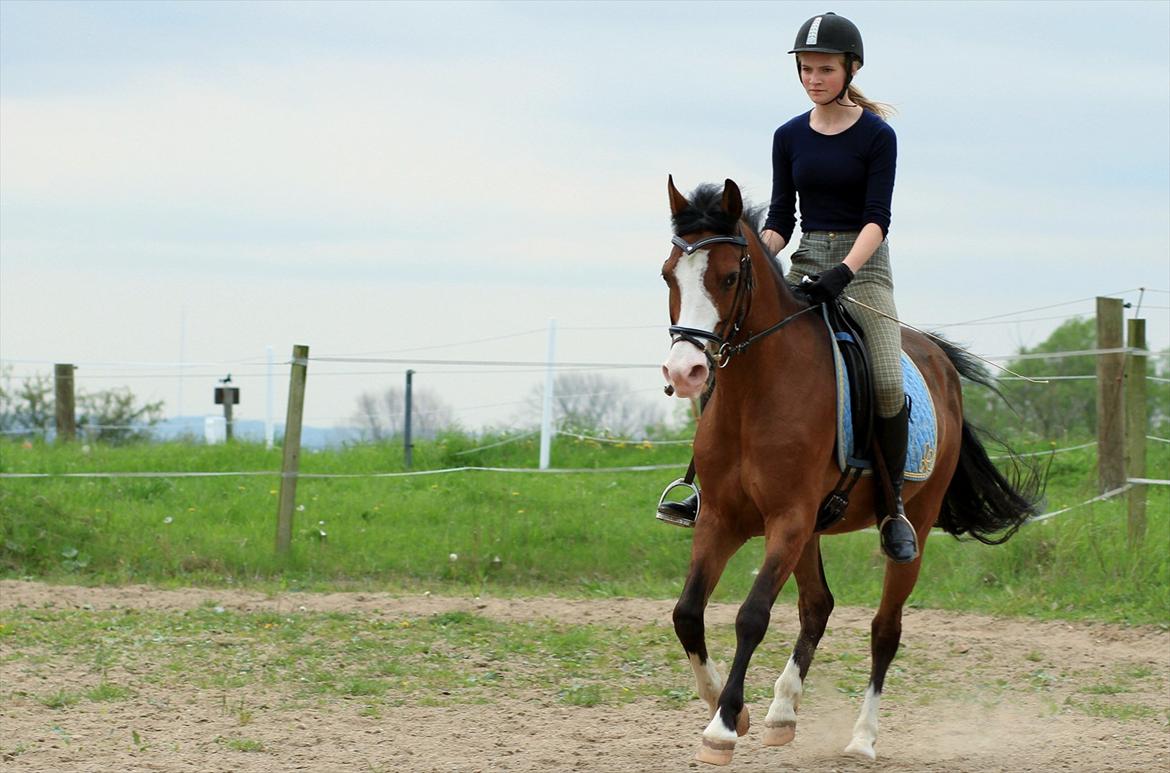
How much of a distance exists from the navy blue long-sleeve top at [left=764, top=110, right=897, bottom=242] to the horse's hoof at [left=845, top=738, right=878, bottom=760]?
7.45ft

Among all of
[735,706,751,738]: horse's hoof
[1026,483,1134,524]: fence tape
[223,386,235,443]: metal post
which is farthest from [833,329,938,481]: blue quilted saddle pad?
[223,386,235,443]: metal post

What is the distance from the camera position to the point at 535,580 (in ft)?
35.5

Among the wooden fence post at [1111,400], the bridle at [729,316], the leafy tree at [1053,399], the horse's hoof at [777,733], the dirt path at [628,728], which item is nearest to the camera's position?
the bridle at [729,316]

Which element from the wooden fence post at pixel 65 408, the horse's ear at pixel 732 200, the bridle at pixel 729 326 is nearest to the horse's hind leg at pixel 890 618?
the bridle at pixel 729 326

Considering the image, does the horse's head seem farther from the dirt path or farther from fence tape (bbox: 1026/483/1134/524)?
fence tape (bbox: 1026/483/1134/524)

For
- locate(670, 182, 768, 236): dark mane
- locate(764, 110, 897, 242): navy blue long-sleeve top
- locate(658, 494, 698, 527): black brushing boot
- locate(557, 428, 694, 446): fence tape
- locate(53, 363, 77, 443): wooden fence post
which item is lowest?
locate(658, 494, 698, 527): black brushing boot

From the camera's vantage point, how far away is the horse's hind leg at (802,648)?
5.89 m

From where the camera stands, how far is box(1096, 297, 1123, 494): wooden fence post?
10.5 metres

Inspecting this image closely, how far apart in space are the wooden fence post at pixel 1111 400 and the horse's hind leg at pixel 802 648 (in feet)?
15.7

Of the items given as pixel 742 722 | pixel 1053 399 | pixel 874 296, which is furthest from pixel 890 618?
pixel 1053 399

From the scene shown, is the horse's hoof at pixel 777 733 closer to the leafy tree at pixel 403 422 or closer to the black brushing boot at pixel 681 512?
the black brushing boot at pixel 681 512

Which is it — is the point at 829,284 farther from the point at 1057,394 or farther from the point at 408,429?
the point at 1057,394

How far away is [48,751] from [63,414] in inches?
399

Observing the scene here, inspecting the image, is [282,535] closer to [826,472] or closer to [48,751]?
[48,751]
